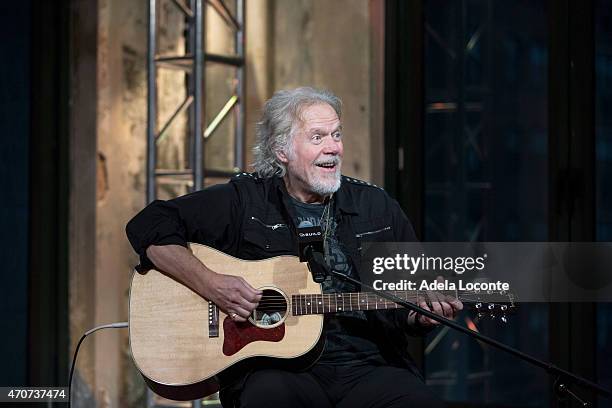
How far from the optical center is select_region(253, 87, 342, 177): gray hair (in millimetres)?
3670

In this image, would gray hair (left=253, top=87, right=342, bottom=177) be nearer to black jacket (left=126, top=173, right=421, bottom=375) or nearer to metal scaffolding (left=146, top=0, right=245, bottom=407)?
black jacket (left=126, top=173, right=421, bottom=375)

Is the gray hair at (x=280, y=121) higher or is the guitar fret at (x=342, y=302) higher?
the gray hair at (x=280, y=121)

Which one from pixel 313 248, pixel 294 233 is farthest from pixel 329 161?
pixel 313 248

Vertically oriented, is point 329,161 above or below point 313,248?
above

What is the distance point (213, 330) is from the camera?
3479 mm

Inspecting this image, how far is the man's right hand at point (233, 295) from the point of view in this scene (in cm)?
340

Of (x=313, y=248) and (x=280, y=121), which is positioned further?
A: (x=280, y=121)

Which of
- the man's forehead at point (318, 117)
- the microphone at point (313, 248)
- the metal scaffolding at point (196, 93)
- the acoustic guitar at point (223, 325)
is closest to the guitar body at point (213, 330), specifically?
the acoustic guitar at point (223, 325)

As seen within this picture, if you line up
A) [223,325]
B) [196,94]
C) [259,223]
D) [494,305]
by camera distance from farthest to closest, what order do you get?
1. [196,94]
2. [259,223]
3. [223,325]
4. [494,305]

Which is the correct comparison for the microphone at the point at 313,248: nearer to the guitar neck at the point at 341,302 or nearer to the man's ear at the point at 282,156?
the guitar neck at the point at 341,302

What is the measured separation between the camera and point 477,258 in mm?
4891

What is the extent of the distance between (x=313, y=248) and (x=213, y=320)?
461 mm

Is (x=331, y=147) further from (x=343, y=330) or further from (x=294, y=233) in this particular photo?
(x=343, y=330)

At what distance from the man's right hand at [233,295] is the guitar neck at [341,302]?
0.43 ft
